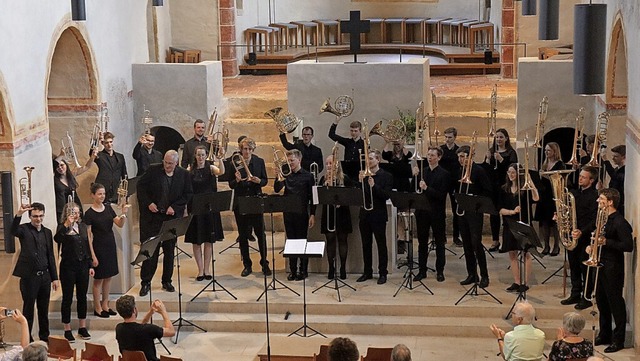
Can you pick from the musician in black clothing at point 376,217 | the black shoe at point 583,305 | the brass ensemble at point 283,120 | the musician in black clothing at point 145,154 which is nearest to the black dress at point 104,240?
the musician in black clothing at point 145,154

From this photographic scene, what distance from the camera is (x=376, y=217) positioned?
43.5 feet

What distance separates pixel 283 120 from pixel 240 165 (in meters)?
1.72

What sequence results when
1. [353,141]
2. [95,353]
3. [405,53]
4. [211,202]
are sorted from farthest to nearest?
1. [405,53]
2. [353,141]
3. [211,202]
4. [95,353]

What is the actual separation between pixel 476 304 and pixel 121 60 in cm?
687

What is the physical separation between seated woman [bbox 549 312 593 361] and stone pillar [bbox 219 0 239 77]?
12280 millimetres

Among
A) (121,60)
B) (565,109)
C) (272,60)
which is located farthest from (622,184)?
(272,60)

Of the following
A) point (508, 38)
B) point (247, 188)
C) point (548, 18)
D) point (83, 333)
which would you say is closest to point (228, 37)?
point (508, 38)

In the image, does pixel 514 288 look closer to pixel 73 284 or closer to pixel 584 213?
pixel 584 213

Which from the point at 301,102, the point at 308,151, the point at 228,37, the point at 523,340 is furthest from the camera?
the point at 228,37

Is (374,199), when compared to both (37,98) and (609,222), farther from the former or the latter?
(37,98)

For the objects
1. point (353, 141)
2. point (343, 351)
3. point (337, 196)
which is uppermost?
point (353, 141)

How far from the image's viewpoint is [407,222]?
14078 millimetres

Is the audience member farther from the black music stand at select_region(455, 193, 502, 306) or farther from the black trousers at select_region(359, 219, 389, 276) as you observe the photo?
the black trousers at select_region(359, 219, 389, 276)

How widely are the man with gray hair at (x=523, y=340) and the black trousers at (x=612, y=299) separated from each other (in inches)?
100
